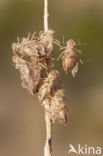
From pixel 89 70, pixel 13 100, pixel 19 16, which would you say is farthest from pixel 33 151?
pixel 19 16

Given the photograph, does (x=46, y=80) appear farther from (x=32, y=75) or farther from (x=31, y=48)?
(x=31, y=48)

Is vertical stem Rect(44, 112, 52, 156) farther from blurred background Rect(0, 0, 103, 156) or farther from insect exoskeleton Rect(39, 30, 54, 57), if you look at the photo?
blurred background Rect(0, 0, 103, 156)

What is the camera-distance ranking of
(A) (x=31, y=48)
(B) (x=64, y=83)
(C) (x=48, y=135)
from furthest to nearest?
1. (B) (x=64, y=83)
2. (A) (x=31, y=48)
3. (C) (x=48, y=135)

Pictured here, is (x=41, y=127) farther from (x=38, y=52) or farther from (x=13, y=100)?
(x=38, y=52)

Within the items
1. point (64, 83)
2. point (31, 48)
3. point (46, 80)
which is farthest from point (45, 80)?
point (64, 83)

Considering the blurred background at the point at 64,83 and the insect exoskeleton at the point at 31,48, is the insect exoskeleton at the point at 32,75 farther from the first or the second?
the blurred background at the point at 64,83
